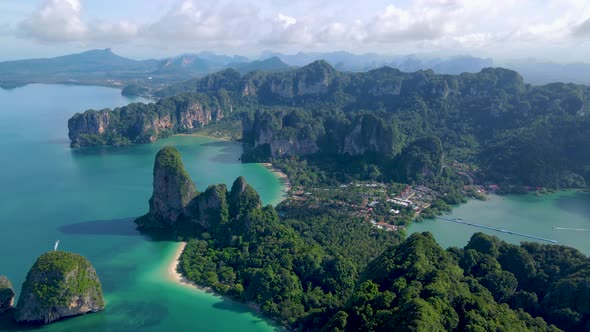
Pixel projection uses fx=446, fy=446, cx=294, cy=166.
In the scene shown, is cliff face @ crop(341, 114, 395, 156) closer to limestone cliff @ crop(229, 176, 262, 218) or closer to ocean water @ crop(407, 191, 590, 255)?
ocean water @ crop(407, 191, 590, 255)

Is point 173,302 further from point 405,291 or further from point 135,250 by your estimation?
point 405,291

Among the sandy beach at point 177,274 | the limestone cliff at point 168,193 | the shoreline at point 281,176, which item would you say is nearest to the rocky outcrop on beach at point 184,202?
the limestone cliff at point 168,193

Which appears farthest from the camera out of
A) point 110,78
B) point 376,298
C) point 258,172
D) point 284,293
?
point 110,78

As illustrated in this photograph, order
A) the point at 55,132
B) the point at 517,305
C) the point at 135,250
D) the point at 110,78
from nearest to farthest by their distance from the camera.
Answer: the point at 517,305 → the point at 135,250 → the point at 55,132 → the point at 110,78

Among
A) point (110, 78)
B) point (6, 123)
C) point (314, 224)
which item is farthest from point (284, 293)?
point (110, 78)

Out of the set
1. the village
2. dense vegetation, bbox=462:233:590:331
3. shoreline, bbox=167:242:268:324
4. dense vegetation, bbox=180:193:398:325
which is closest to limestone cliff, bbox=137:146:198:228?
dense vegetation, bbox=180:193:398:325

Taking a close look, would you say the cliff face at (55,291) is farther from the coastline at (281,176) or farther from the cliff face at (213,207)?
the coastline at (281,176)
